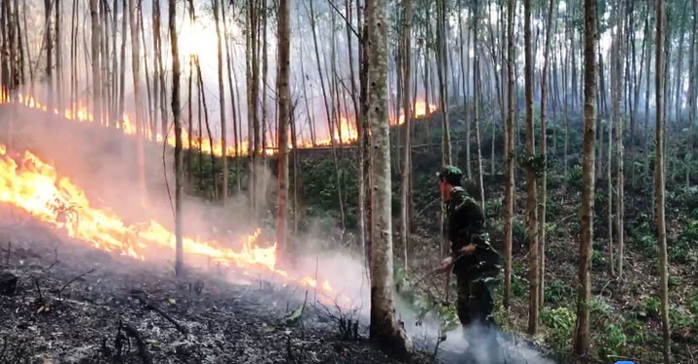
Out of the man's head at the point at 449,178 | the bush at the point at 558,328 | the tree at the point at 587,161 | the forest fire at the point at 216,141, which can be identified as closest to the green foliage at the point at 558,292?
the bush at the point at 558,328

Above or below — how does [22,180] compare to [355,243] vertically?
above

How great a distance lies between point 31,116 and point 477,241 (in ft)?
34.6

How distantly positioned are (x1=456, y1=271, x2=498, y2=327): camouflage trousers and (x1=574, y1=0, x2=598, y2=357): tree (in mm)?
1728

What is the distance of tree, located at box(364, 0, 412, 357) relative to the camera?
498 cm

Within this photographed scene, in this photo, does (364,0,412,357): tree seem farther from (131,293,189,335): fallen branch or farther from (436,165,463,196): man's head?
(131,293,189,335): fallen branch

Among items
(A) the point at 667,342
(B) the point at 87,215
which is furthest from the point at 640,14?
(B) the point at 87,215

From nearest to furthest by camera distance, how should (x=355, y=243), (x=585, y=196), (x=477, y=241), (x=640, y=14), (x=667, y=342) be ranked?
1. (x=477, y=241)
2. (x=585, y=196)
3. (x=667, y=342)
4. (x=355, y=243)
5. (x=640, y=14)

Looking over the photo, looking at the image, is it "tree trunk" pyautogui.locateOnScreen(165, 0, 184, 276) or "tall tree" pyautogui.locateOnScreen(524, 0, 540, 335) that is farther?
"tall tree" pyautogui.locateOnScreen(524, 0, 540, 335)

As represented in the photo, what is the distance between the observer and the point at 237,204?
47.7ft

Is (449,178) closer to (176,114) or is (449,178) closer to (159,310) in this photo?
(159,310)

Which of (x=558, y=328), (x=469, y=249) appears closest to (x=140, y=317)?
(x=469, y=249)

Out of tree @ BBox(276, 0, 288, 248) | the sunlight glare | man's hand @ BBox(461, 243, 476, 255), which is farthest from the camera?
the sunlight glare

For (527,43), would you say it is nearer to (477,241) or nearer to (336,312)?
(477,241)

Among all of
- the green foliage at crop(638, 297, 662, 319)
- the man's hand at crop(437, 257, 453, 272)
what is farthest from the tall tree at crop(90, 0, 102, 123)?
the green foliage at crop(638, 297, 662, 319)
